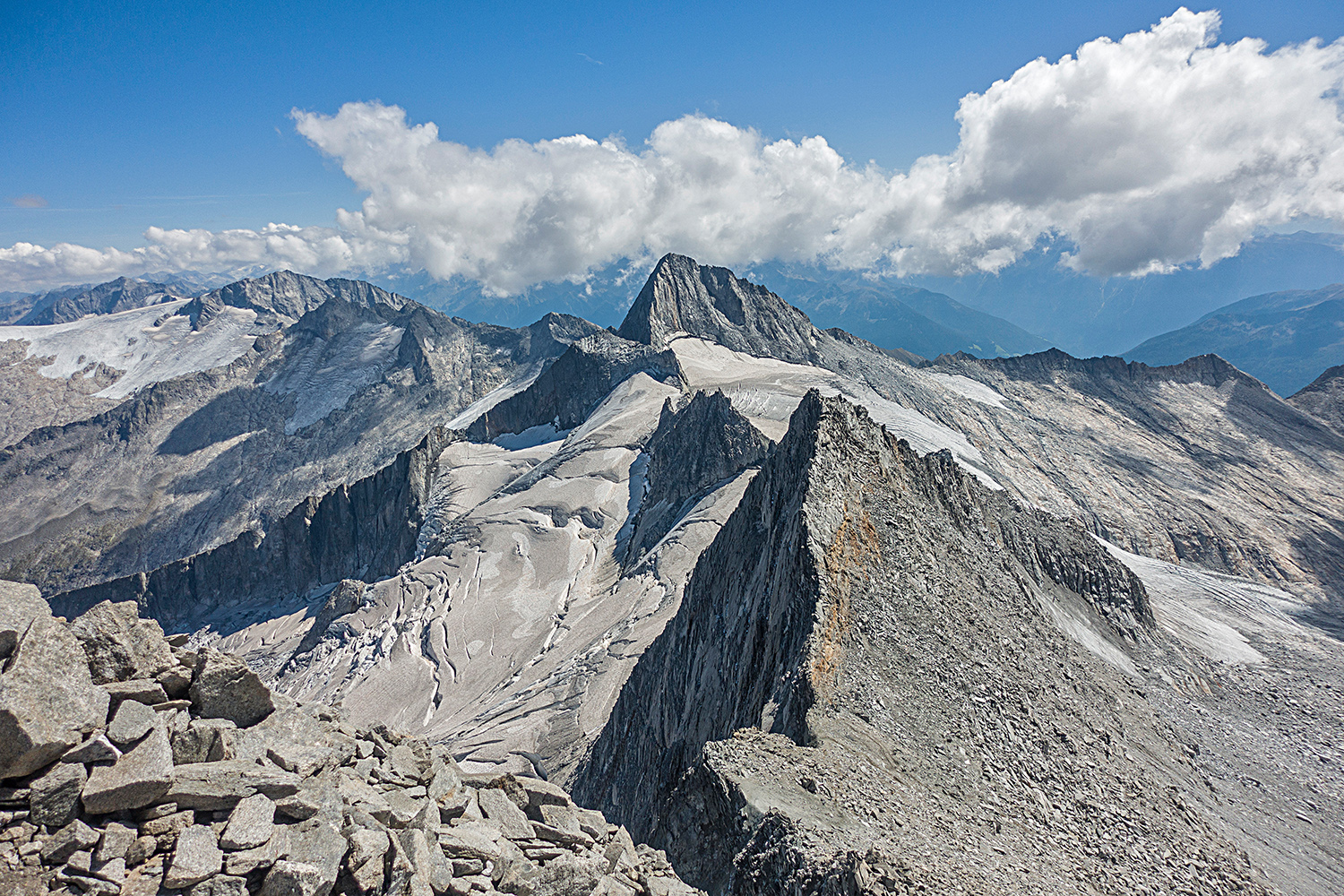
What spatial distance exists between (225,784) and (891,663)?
1698 centimetres

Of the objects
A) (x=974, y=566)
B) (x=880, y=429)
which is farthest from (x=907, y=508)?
(x=880, y=429)

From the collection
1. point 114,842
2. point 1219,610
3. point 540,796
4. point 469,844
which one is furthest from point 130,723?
point 1219,610

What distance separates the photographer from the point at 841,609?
64.3 ft

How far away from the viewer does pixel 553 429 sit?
123500 mm

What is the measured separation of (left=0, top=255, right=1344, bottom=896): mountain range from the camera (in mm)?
14836

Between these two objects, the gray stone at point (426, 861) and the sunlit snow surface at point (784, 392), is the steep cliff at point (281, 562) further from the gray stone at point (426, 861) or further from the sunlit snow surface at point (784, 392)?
the gray stone at point (426, 861)


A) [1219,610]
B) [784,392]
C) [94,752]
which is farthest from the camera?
[784,392]

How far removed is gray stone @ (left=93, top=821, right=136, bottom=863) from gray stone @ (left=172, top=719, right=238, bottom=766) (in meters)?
1.15

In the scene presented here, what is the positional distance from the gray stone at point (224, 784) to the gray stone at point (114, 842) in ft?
1.68

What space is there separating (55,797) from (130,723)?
1138mm

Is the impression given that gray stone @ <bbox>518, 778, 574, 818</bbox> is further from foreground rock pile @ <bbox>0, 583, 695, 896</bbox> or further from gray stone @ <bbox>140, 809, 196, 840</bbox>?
gray stone @ <bbox>140, 809, 196, 840</bbox>

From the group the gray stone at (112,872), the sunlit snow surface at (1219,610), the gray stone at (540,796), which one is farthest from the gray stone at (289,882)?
the sunlit snow surface at (1219,610)

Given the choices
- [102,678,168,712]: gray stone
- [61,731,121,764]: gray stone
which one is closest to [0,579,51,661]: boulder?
[102,678,168,712]: gray stone

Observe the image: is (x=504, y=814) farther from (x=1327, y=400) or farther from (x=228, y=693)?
(x=1327, y=400)
